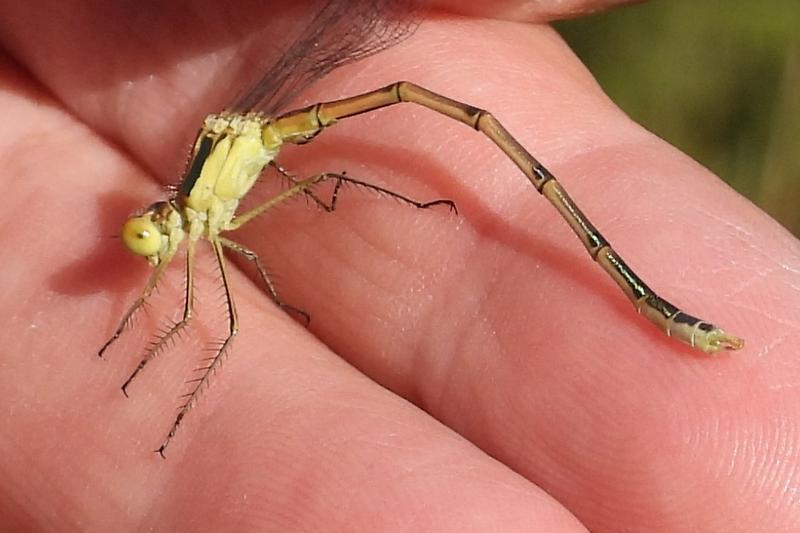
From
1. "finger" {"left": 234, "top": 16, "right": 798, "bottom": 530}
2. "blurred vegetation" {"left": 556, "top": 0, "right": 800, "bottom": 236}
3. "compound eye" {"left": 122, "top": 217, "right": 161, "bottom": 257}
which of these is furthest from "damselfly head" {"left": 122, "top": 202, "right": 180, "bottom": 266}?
Answer: "blurred vegetation" {"left": 556, "top": 0, "right": 800, "bottom": 236}

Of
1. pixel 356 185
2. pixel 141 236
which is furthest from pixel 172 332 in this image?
pixel 356 185

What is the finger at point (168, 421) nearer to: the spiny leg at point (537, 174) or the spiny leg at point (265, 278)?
the spiny leg at point (265, 278)

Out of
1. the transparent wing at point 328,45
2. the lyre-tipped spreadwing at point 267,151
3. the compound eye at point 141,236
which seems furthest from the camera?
the transparent wing at point 328,45

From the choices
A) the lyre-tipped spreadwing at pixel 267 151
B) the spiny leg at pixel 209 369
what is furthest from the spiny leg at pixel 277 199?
the spiny leg at pixel 209 369

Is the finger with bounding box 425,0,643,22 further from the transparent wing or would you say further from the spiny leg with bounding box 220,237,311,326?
the spiny leg with bounding box 220,237,311,326

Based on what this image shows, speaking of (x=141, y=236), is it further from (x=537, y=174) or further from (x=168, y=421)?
(x=537, y=174)

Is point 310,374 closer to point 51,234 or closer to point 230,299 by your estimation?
point 230,299

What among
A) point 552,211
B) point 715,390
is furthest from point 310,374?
point 715,390
